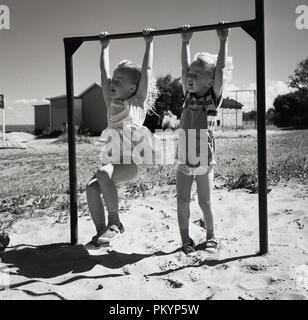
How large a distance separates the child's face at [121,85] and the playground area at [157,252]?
44.1 inches

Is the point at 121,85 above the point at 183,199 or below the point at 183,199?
above

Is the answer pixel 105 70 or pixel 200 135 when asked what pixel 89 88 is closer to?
pixel 105 70

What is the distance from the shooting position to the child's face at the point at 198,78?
103 inches

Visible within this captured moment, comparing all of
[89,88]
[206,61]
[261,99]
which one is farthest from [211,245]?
[89,88]

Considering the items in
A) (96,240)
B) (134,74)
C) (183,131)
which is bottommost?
(96,240)

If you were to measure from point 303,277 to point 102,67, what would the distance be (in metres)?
2.01

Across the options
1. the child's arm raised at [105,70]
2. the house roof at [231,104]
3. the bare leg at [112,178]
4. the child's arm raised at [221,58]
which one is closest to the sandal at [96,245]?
the bare leg at [112,178]

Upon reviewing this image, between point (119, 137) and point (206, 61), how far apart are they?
81 cm

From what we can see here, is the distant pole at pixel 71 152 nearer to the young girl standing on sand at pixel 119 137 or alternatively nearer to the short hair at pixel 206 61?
the young girl standing on sand at pixel 119 137

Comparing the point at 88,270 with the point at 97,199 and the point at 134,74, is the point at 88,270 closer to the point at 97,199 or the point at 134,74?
the point at 97,199

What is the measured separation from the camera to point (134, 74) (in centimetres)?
282

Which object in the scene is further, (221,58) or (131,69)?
(131,69)

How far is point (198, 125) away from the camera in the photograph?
263 centimetres
